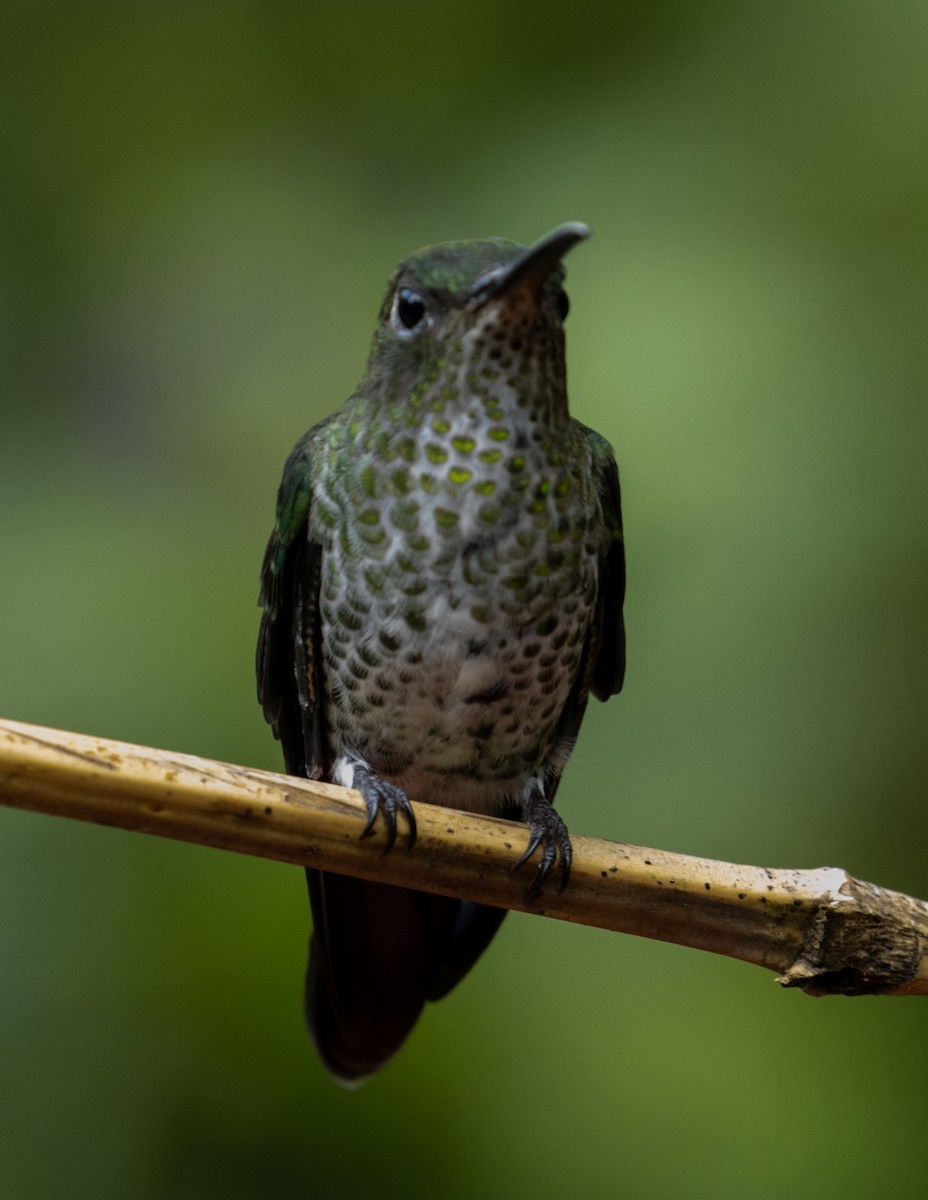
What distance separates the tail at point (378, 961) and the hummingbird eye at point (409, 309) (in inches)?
35.6

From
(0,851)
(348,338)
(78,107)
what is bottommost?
(0,851)

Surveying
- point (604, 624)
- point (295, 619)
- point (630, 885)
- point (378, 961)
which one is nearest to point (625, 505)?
point (604, 624)

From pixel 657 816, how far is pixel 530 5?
6.16 ft

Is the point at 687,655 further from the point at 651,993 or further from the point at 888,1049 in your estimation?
the point at 888,1049

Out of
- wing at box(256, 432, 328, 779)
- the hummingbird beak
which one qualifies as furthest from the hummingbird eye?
wing at box(256, 432, 328, 779)

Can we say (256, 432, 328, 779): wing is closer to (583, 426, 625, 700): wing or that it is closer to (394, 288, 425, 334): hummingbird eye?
(394, 288, 425, 334): hummingbird eye

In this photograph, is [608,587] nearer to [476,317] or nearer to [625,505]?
[476,317]

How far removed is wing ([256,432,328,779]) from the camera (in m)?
2.01

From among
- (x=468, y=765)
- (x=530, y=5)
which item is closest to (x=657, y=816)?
(x=468, y=765)

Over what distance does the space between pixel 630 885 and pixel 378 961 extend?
0.77m

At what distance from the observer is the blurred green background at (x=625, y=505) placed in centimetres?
265

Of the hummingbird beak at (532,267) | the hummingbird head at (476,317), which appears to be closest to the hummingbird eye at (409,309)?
the hummingbird head at (476,317)

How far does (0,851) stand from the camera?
2631 millimetres

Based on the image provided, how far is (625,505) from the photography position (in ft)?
9.30
